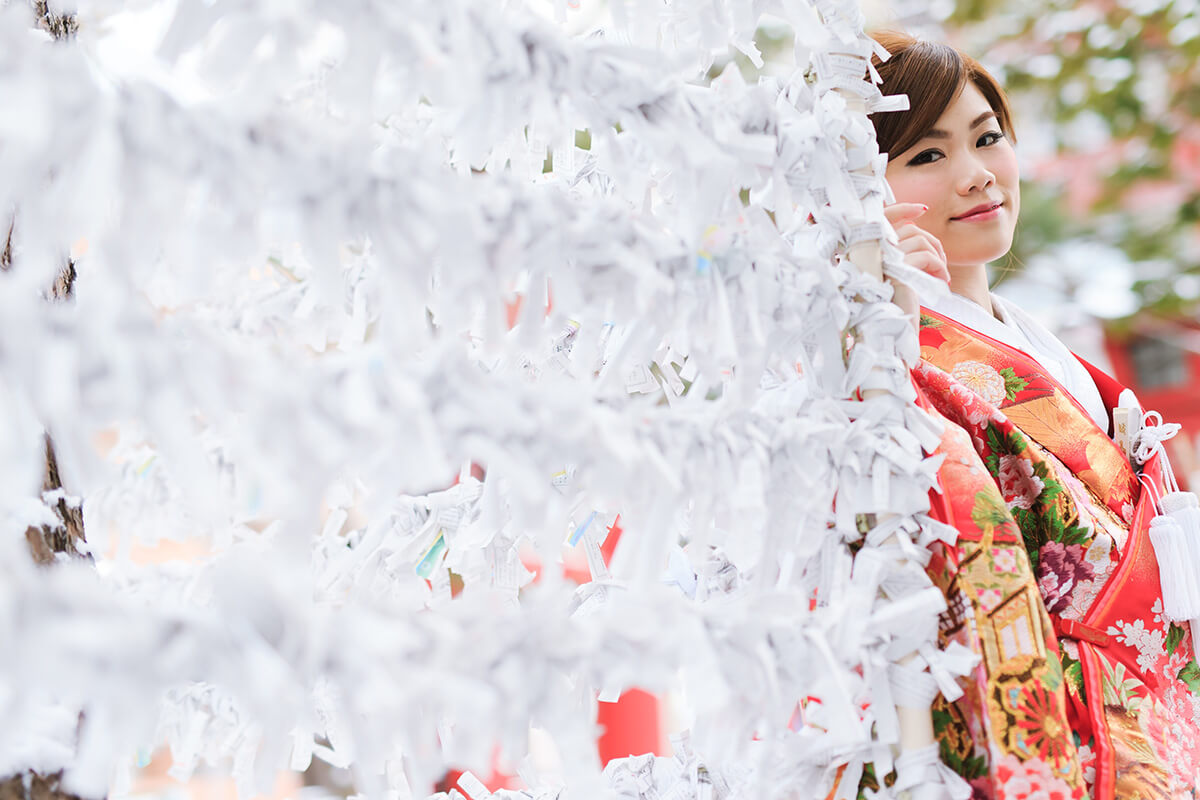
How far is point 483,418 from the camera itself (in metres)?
0.33

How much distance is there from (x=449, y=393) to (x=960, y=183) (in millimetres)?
667

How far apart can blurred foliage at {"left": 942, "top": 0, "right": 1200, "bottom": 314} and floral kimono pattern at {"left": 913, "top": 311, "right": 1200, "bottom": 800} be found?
72.7 inches

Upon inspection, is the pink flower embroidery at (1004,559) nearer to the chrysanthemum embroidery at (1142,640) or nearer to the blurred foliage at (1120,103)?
the chrysanthemum embroidery at (1142,640)

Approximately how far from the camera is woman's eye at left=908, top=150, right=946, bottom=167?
86cm

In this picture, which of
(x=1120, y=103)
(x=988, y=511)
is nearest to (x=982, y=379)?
(x=988, y=511)

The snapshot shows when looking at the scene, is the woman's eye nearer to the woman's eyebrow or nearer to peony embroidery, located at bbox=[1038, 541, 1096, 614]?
the woman's eyebrow

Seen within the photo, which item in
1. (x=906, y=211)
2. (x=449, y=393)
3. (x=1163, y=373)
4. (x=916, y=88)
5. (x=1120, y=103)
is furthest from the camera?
(x=1163, y=373)

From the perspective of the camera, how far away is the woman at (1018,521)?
0.50 meters

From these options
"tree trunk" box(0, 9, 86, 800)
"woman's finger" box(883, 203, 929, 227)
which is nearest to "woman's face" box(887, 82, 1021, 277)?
"woman's finger" box(883, 203, 929, 227)

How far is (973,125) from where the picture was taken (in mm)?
876

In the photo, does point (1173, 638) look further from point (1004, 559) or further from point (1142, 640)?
point (1004, 559)

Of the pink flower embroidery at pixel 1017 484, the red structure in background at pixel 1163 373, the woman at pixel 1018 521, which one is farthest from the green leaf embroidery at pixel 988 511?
the red structure in background at pixel 1163 373

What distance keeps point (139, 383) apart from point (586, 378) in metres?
0.20

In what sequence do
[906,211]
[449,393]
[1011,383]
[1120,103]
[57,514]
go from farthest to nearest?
[1120,103] < [1011,383] < [906,211] < [57,514] < [449,393]
